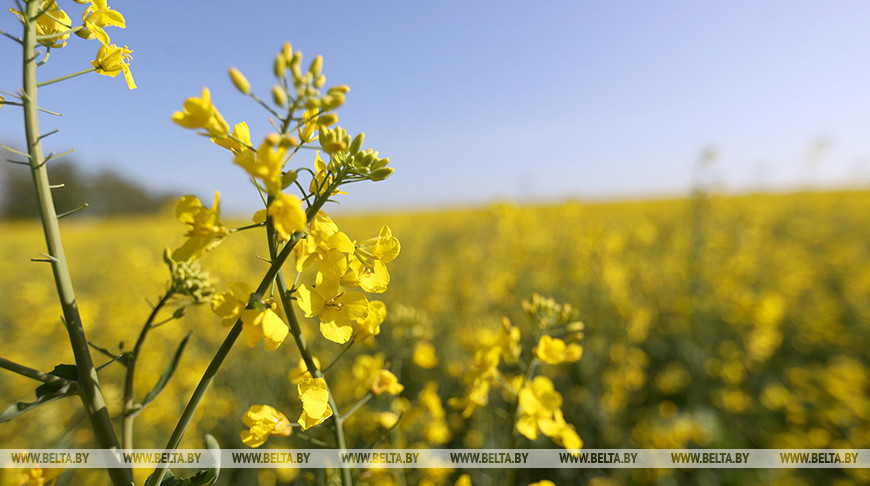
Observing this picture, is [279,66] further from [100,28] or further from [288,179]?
[100,28]

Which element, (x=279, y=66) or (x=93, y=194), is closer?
(x=279, y=66)

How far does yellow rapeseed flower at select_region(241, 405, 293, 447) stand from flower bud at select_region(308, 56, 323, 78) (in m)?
0.83

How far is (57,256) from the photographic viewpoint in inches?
30.4

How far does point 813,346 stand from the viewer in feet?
17.5

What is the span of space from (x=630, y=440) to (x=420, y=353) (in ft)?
10.5

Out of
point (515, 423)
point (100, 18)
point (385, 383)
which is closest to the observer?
point (100, 18)

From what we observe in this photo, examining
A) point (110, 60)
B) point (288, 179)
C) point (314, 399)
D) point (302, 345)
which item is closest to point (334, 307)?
point (302, 345)

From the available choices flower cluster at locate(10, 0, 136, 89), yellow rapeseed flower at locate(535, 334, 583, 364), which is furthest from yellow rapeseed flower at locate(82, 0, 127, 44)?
yellow rapeseed flower at locate(535, 334, 583, 364)

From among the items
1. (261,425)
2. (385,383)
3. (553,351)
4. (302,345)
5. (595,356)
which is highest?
(302,345)

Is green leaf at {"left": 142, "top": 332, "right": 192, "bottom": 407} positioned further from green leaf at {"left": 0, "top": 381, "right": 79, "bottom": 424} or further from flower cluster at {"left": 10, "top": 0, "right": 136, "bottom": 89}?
flower cluster at {"left": 10, "top": 0, "right": 136, "bottom": 89}

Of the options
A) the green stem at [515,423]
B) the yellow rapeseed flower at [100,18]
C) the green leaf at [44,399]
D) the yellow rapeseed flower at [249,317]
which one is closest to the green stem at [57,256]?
the green leaf at [44,399]

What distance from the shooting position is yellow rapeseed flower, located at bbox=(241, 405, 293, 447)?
1010 mm

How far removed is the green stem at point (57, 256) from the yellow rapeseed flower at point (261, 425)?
0.26 m

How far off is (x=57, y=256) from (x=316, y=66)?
639mm
